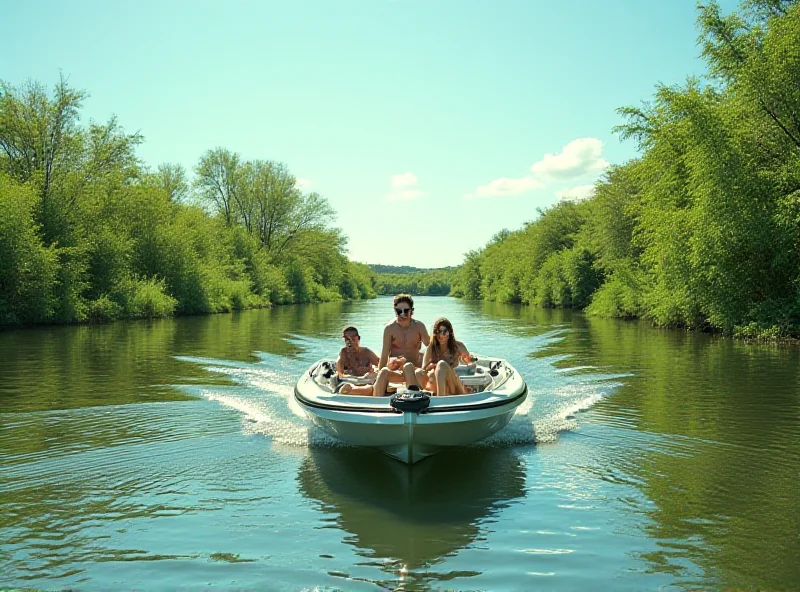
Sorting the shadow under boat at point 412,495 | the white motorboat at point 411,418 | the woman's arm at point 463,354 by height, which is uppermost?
the woman's arm at point 463,354

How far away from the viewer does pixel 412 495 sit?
643 centimetres

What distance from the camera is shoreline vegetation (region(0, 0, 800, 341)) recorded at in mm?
19875

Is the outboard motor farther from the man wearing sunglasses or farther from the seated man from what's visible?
the seated man

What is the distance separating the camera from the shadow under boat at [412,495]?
5.22 metres

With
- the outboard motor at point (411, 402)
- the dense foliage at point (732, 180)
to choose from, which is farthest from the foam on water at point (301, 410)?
the dense foliage at point (732, 180)

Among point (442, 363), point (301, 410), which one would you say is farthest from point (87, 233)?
point (442, 363)

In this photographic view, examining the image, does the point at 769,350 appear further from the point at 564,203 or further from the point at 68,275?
the point at 564,203

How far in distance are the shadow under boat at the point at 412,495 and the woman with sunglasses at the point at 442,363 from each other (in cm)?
77

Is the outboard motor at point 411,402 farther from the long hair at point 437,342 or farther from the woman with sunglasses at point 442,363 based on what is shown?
the long hair at point 437,342

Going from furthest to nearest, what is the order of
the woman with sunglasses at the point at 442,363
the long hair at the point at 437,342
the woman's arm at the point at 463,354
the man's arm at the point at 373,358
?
the man's arm at the point at 373,358 → the woman's arm at the point at 463,354 → the long hair at the point at 437,342 → the woman with sunglasses at the point at 442,363

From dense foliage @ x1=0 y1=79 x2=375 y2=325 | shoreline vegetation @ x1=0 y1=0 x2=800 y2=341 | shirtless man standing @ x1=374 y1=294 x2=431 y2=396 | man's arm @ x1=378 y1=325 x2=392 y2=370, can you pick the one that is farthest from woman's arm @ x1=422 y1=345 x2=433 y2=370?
dense foliage @ x1=0 y1=79 x2=375 y2=325

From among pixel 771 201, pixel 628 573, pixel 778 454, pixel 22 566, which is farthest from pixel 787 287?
Result: pixel 22 566

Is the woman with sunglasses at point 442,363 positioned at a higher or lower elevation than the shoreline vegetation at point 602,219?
lower

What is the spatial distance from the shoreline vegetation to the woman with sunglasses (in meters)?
14.0
